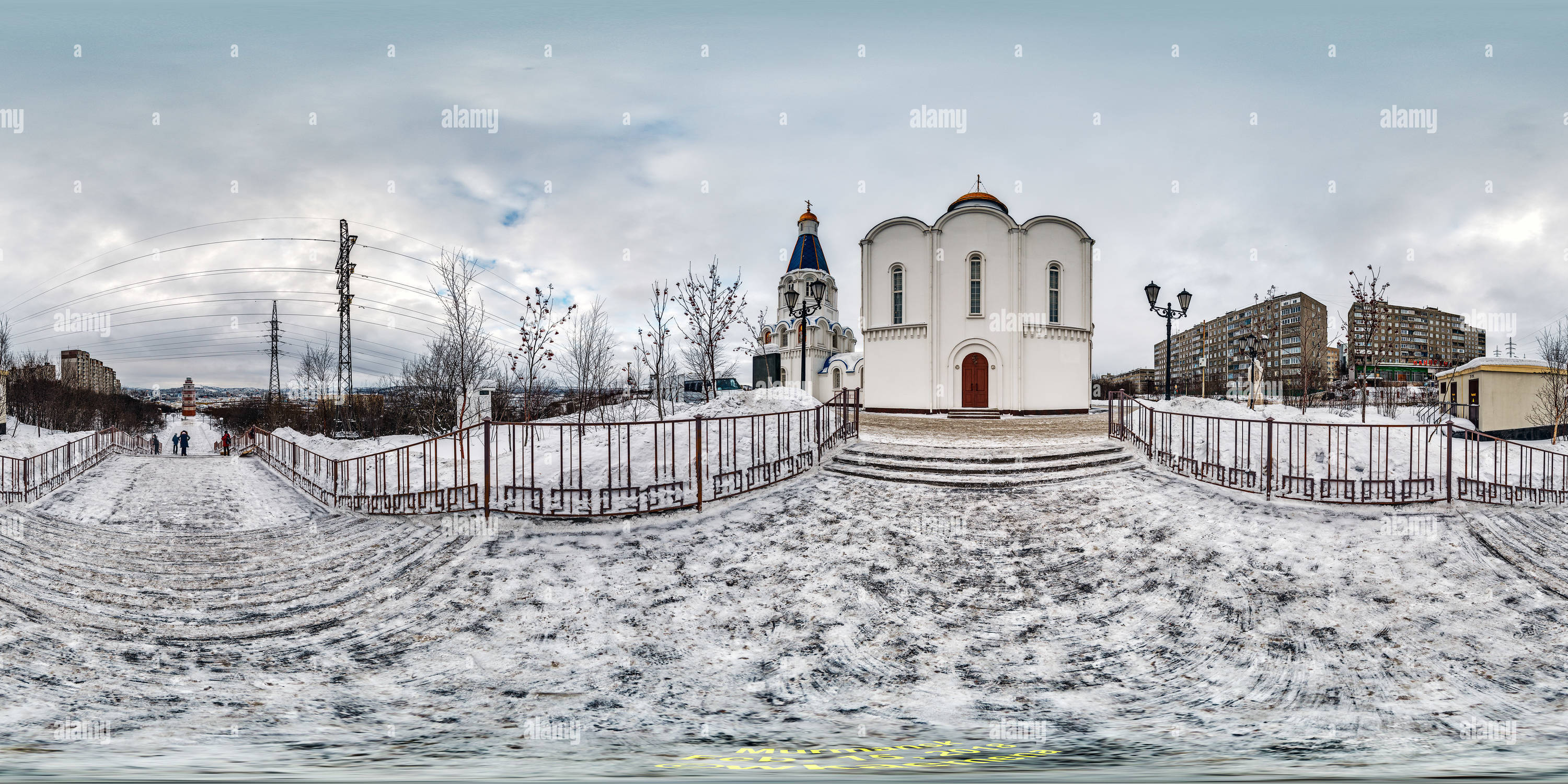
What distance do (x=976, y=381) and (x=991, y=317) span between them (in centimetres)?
218

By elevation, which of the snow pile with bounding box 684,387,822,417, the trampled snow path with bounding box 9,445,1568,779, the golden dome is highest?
the golden dome

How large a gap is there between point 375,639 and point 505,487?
2.65 m

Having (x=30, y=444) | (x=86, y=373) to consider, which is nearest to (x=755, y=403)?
(x=30, y=444)

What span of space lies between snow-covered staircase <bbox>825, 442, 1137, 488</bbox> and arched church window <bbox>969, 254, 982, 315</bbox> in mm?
9538

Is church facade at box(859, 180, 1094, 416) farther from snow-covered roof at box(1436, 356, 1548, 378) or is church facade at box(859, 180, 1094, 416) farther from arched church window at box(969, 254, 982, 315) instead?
snow-covered roof at box(1436, 356, 1548, 378)

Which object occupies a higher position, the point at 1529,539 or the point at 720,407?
the point at 720,407

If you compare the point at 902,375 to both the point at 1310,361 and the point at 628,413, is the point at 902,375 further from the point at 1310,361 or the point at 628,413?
the point at 1310,361

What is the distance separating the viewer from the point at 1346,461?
683 cm

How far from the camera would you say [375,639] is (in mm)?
5102

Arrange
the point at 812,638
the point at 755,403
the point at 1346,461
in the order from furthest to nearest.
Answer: the point at 755,403 → the point at 1346,461 → the point at 812,638

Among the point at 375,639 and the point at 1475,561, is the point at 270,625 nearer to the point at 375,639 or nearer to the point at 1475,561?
the point at 375,639

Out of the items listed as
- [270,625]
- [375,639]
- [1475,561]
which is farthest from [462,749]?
[1475,561]

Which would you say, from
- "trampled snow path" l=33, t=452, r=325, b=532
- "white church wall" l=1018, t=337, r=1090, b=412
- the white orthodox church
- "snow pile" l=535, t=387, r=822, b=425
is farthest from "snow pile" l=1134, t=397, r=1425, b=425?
"trampled snow path" l=33, t=452, r=325, b=532

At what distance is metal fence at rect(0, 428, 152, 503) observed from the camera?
11578 millimetres
